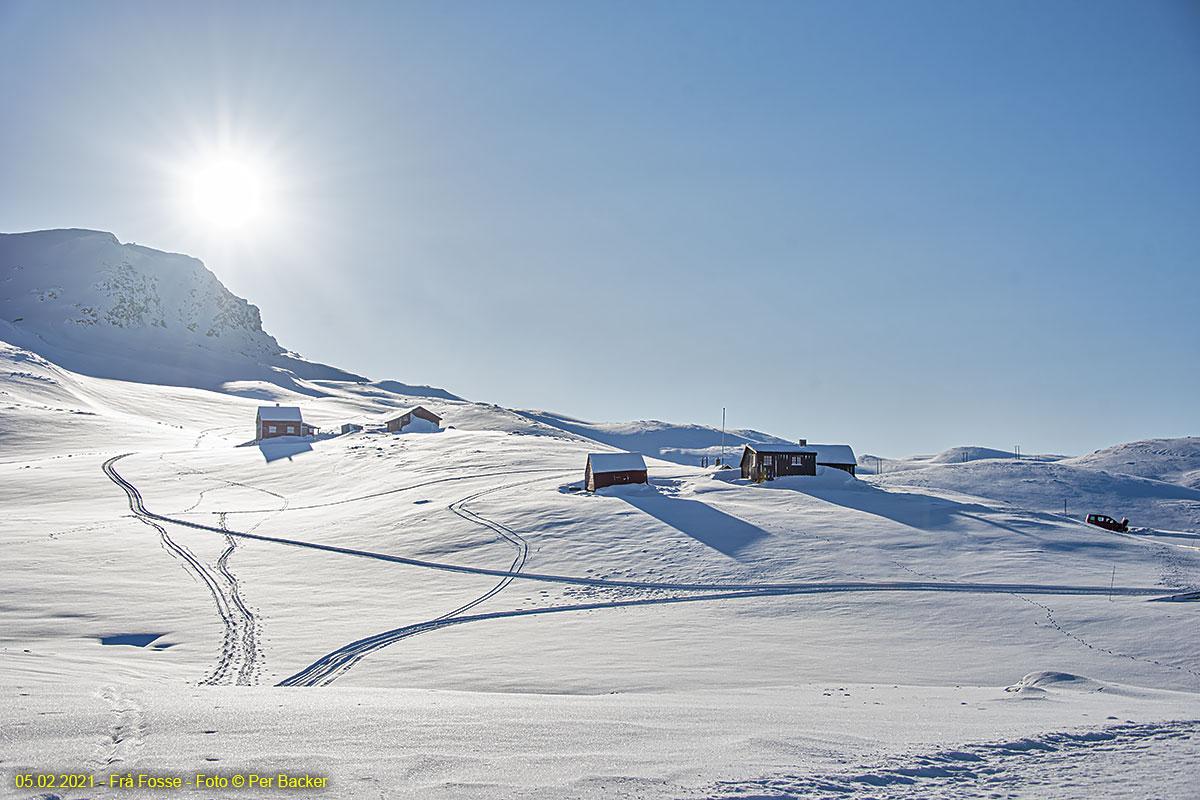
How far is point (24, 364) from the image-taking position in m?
111

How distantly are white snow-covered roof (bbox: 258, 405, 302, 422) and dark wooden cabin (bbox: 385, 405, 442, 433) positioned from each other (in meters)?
11.1

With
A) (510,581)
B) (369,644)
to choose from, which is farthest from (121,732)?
(510,581)

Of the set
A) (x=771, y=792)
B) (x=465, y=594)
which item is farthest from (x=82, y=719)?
(x=465, y=594)

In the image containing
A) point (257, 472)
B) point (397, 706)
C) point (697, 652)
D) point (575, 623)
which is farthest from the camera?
point (257, 472)

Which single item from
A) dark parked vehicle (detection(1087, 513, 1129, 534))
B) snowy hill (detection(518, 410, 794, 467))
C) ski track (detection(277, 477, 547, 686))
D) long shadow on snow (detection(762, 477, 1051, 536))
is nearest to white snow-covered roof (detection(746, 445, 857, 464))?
long shadow on snow (detection(762, 477, 1051, 536))

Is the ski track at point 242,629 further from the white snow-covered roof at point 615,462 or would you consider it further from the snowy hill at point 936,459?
the snowy hill at point 936,459

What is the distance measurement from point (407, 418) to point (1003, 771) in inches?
3575

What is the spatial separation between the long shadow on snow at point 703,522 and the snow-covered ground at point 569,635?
0.24 metres

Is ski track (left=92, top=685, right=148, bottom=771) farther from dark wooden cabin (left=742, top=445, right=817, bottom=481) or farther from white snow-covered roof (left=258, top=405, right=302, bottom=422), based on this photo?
white snow-covered roof (left=258, top=405, right=302, bottom=422)

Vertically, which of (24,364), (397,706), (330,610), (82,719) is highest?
(24,364)

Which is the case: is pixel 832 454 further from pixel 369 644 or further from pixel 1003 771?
pixel 1003 771

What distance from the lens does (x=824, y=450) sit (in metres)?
63.2

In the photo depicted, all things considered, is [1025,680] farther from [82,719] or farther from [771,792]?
[82,719]

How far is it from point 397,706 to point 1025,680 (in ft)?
46.7
